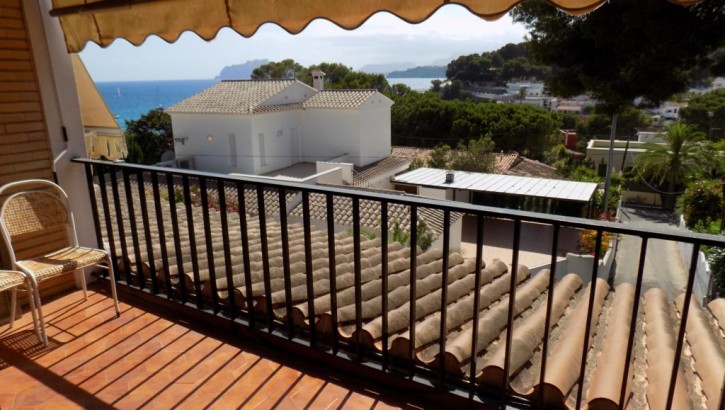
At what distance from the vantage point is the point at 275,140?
27.0 metres

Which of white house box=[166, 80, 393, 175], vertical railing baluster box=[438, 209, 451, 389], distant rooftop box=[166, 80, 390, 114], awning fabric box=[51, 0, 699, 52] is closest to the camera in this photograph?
awning fabric box=[51, 0, 699, 52]

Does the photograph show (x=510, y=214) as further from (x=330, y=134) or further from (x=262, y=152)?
(x=330, y=134)

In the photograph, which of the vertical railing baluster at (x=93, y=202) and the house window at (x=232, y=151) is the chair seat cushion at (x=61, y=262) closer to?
the vertical railing baluster at (x=93, y=202)

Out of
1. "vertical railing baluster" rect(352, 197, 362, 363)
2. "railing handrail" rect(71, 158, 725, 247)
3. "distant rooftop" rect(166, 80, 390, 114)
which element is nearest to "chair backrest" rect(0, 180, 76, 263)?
"railing handrail" rect(71, 158, 725, 247)

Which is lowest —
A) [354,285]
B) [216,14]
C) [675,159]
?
[675,159]

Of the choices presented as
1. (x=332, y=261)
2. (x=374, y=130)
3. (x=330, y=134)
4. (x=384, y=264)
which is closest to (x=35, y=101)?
(x=332, y=261)

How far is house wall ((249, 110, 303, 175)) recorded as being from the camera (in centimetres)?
2556

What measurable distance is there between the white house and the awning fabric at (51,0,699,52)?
22523mm

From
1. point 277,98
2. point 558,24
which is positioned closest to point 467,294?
point 558,24

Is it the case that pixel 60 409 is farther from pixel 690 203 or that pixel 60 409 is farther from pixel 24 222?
pixel 690 203

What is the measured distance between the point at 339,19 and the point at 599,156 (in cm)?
3509

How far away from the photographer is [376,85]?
142ft

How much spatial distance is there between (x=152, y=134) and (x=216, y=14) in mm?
32609

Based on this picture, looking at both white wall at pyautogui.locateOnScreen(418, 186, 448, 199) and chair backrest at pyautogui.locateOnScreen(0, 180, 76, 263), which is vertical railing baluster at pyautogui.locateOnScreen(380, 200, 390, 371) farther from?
white wall at pyautogui.locateOnScreen(418, 186, 448, 199)
